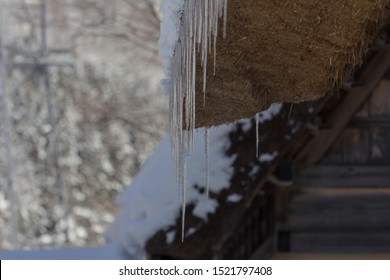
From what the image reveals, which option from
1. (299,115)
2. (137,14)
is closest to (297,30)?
(299,115)

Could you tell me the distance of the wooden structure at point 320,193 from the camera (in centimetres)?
459

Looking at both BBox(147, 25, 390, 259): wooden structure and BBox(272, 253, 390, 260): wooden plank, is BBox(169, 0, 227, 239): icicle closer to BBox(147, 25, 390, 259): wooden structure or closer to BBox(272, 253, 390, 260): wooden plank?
BBox(147, 25, 390, 259): wooden structure

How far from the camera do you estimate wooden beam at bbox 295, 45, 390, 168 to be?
182 inches

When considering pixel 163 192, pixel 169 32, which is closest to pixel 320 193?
pixel 163 192

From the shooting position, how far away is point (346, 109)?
15.4 feet

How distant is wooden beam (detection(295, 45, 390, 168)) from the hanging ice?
1.51 meters

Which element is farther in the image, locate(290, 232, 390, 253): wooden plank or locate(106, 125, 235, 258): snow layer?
locate(290, 232, 390, 253): wooden plank

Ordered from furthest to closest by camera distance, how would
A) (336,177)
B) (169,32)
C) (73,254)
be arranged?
1. (73,254)
2. (336,177)
3. (169,32)

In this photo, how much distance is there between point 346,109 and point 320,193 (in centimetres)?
55

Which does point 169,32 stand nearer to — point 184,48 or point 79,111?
point 184,48

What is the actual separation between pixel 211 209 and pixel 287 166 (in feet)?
1.63

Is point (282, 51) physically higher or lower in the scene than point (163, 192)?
higher

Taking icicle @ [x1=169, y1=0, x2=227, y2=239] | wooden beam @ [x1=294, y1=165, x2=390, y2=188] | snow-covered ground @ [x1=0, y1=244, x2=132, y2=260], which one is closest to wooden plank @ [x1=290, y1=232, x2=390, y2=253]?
wooden beam @ [x1=294, y1=165, x2=390, y2=188]

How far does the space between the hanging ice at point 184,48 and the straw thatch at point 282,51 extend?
0.06 metres
